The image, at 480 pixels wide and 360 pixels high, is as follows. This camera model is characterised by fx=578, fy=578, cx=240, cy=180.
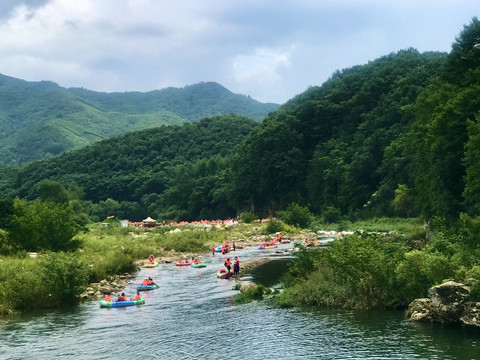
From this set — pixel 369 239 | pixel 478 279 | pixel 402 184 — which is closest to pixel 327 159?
pixel 402 184

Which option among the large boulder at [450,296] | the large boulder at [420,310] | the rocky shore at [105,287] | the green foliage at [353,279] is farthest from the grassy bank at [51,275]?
the large boulder at [450,296]

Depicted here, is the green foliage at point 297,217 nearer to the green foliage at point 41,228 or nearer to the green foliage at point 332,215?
the green foliage at point 332,215

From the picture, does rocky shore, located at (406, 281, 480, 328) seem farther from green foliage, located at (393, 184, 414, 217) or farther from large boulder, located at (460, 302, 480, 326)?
green foliage, located at (393, 184, 414, 217)

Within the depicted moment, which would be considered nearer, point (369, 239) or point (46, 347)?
point (46, 347)

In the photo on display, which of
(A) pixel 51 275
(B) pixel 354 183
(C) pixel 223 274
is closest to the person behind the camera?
(A) pixel 51 275

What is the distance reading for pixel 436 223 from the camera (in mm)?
39000

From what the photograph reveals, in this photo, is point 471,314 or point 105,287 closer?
point 471,314

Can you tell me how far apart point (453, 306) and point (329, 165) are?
102 meters

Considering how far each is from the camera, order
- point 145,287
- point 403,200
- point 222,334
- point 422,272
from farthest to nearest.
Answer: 1. point 403,200
2. point 145,287
3. point 422,272
4. point 222,334

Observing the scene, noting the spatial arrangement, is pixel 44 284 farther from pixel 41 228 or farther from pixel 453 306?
pixel 453 306

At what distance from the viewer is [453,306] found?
2619 cm

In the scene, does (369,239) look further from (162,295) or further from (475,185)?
(162,295)

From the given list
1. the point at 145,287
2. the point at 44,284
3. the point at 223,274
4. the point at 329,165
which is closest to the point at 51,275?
the point at 44,284

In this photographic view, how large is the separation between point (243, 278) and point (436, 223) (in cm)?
1661
